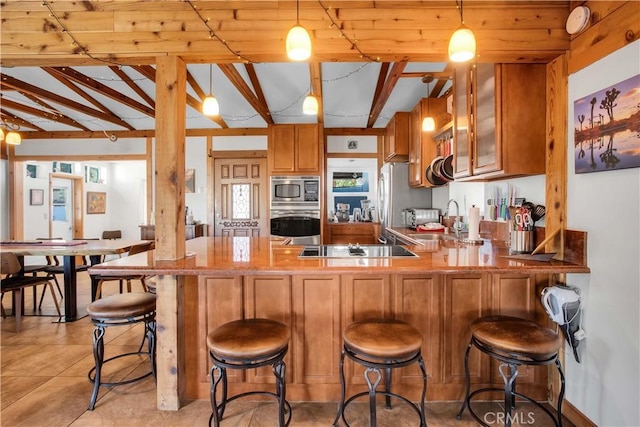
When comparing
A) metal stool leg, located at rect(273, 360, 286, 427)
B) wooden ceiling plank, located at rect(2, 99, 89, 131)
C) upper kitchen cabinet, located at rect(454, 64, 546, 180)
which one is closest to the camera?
metal stool leg, located at rect(273, 360, 286, 427)

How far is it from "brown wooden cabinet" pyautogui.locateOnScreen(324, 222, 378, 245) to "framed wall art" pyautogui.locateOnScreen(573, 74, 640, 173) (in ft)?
11.1

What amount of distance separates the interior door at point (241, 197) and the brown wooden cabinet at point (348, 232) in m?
1.12

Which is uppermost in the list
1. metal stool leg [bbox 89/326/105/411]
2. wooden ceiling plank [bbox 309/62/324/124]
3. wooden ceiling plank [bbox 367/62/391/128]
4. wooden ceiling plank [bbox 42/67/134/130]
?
wooden ceiling plank [bbox 42/67/134/130]

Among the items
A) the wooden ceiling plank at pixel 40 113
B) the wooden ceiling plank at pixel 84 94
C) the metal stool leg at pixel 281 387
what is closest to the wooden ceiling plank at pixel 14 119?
the wooden ceiling plank at pixel 40 113

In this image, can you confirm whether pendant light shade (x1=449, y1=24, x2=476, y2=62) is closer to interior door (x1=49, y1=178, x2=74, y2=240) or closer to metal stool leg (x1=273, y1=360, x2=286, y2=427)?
metal stool leg (x1=273, y1=360, x2=286, y2=427)

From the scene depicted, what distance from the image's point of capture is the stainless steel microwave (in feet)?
16.2

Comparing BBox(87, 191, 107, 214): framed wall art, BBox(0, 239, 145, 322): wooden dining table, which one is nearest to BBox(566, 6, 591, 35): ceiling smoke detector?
BBox(0, 239, 145, 322): wooden dining table

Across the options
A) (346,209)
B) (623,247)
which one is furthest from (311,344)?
(346,209)

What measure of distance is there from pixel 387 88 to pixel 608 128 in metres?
2.24


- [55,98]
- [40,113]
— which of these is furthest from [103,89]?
[40,113]

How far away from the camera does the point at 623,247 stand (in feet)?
4.99

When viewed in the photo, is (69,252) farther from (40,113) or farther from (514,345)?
(514,345)

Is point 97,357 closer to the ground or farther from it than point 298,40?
closer to the ground

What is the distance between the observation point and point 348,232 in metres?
5.08
